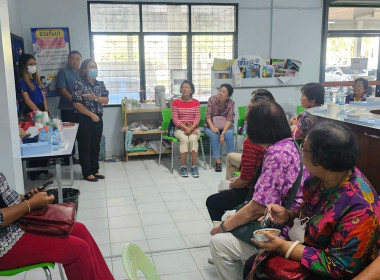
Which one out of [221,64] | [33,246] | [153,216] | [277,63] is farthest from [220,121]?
[33,246]

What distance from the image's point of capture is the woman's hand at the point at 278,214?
1754 mm

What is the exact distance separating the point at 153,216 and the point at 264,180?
1.95 meters

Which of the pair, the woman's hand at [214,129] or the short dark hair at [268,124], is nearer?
the short dark hair at [268,124]

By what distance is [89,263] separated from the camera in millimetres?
1891

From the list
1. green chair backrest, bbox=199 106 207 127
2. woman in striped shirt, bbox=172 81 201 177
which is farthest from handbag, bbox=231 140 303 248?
green chair backrest, bbox=199 106 207 127

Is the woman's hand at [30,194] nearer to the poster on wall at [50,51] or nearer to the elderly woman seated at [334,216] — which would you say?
the elderly woman seated at [334,216]

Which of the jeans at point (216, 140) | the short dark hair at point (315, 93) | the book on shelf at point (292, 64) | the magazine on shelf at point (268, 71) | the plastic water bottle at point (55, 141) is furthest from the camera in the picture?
the book on shelf at point (292, 64)

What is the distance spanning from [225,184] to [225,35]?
12.2 feet

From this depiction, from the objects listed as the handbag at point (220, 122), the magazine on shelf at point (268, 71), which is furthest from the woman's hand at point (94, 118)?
the magazine on shelf at point (268, 71)

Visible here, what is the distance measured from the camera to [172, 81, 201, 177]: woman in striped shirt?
509cm

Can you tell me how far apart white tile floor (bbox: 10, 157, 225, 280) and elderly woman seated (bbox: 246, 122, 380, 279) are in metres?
1.22

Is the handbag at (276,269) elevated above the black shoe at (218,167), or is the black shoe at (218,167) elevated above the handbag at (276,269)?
the handbag at (276,269)

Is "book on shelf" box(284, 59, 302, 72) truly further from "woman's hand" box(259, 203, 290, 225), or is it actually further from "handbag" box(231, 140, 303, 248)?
"woman's hand" box(259, 203, 290, 225)

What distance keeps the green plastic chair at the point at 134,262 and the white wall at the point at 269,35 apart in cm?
462
